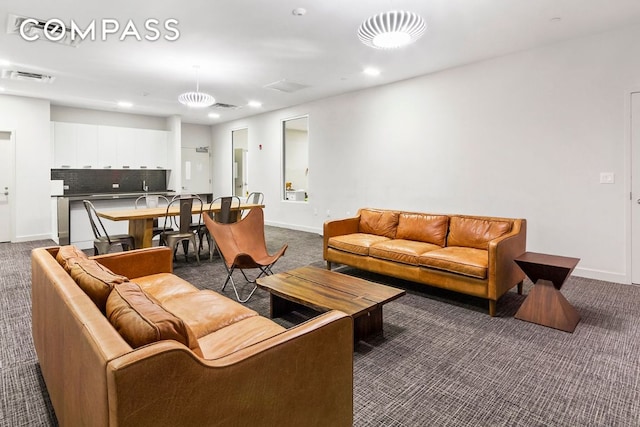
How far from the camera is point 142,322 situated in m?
1.13

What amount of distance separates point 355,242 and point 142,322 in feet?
10.8

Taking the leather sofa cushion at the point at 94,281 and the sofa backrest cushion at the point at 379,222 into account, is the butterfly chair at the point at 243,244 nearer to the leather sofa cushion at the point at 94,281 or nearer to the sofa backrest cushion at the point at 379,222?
the sofa backrest cushion at the point at 379,222

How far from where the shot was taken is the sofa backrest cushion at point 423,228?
163 inches

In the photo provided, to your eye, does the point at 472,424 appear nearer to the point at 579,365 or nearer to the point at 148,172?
the point at 579,365

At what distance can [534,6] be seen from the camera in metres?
3.40

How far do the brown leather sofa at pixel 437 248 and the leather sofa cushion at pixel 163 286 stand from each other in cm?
213

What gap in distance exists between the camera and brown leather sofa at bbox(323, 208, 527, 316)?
3182 millimetres

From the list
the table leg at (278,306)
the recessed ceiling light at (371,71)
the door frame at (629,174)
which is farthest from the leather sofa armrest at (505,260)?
the recessed ceiling light at (371,71)

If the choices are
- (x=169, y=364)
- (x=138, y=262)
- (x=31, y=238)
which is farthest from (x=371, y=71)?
(x=31, y=238)

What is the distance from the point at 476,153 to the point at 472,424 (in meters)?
4.08

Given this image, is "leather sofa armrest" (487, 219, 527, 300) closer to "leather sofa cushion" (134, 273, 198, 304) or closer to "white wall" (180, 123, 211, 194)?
"leather sofa cushion" (134, 273, 198, 304)

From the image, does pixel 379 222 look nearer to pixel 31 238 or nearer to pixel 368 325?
pixel 368 325

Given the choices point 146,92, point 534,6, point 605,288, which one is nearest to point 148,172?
point 146,92

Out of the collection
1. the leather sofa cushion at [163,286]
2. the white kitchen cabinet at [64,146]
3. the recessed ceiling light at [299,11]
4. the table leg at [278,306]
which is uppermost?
the recessed ceiling light at [299,11]
